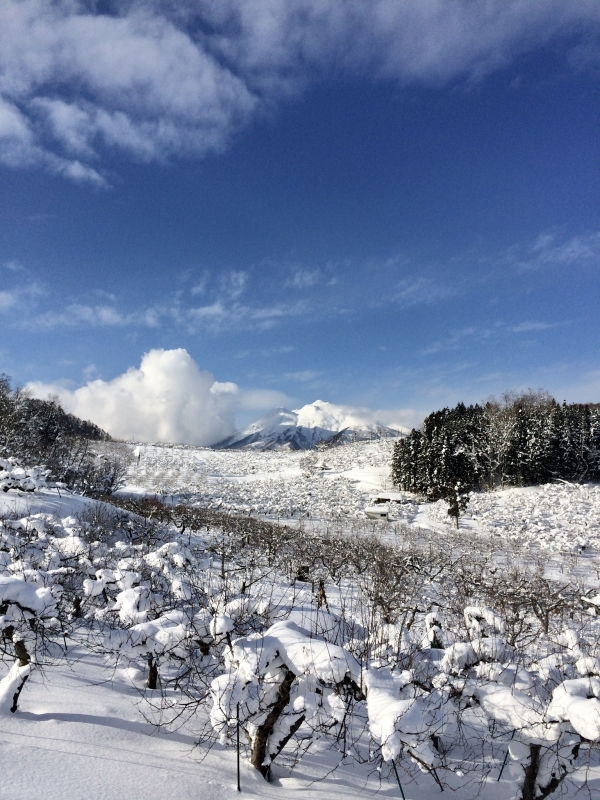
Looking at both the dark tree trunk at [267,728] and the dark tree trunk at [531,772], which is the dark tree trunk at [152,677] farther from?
the dark tree trunk at [531,772]

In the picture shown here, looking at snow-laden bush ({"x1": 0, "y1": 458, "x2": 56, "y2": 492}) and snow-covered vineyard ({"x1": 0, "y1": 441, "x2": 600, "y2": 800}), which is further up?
snow-laden bush ({"x1": 0, "y1": 458, "x2": 56, "y2": 492})

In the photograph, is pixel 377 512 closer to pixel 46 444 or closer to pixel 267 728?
pixel 267 728

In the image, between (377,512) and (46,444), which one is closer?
(377,512)

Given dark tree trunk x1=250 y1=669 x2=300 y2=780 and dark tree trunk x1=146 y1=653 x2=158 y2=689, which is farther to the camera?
dark tree trunk x1=146 y1=653 x2=158 y2=689

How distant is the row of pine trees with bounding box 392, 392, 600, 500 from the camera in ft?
136

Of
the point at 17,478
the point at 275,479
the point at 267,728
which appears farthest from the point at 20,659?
the point at 275,479

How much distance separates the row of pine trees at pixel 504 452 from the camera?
41.4 m

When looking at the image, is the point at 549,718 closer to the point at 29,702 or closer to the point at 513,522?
the point at 29,702

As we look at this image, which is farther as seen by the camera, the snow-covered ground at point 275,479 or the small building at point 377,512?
the snow-covered ground at point 275,479

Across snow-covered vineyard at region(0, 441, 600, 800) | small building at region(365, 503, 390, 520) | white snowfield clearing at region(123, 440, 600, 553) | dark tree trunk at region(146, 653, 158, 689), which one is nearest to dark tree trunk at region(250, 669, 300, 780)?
snow-covered vineyard at region(0, 441, 600, 800)

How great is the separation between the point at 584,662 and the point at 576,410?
53166 millimetres

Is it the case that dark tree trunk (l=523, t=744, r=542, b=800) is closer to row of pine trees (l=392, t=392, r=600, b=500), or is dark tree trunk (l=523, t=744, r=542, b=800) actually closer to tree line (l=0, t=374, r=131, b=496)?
tree line (l=0, t=374, r=131, b=496)

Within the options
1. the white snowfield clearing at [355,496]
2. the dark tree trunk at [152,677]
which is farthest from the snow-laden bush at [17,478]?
the white snowfield clearing at [355,496]

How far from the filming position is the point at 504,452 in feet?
141
